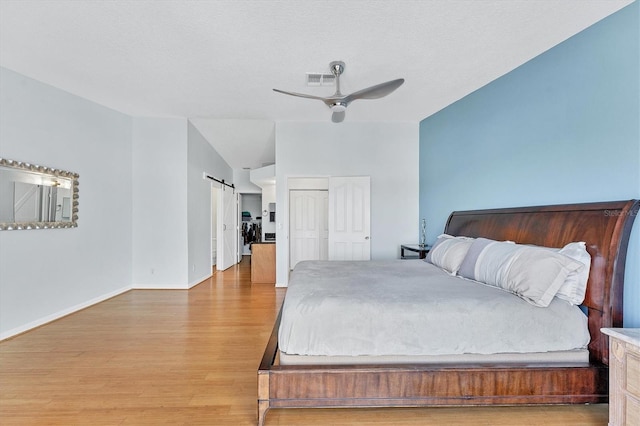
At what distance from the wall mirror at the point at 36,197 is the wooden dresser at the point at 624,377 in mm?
5017

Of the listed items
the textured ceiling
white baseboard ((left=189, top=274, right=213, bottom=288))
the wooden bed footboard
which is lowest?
white baseboard ((left=189, top=274, right=213, bottom=288))

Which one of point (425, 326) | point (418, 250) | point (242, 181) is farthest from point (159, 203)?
point (425, 326)

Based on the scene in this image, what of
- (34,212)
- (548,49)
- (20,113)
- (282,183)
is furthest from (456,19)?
(34,212)

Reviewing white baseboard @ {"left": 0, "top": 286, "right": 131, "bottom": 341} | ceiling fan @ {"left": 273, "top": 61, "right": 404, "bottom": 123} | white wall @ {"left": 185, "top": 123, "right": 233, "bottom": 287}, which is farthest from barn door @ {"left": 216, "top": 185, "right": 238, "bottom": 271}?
ceiling fan @ {"left": 273, "top": 61, "right": 404, "bottom": 123}

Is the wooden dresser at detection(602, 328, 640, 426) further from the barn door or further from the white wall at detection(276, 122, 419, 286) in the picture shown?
the barn door

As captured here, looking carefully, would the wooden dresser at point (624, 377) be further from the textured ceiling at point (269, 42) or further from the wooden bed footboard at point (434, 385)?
the textured ceiling at point (269, 42)

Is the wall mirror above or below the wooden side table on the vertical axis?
above

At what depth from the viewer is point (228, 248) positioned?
6.78m

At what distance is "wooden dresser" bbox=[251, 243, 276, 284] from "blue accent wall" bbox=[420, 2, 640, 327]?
10.9 ft

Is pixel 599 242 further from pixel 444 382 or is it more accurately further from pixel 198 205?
pixel 198 205

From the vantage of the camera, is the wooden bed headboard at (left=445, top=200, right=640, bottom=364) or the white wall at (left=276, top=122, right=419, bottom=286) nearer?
the wooden bed headboard at (left=445, top=200, right=640, bottom=364)

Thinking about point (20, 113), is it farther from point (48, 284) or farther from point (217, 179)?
point (217, 179)

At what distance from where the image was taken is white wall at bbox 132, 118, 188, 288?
4.71 m

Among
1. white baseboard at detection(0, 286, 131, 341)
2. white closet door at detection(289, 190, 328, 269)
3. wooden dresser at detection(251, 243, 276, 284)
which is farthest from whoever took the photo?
white closet door at detection(289, 190, 328, 269)
